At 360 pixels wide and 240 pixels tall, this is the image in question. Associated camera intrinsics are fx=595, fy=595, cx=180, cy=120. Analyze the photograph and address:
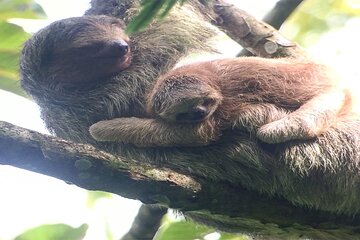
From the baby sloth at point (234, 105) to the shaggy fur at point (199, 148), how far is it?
0.34 ft

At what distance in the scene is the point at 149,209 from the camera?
518 centimetres

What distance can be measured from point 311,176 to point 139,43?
193 cm

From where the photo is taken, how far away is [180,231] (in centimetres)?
541

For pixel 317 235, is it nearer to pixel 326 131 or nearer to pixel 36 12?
pixel 326 131

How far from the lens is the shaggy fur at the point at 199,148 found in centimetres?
400

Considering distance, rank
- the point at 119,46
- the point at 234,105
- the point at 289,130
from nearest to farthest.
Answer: the point at 289,130
the point at 234,105
the point at 119,46

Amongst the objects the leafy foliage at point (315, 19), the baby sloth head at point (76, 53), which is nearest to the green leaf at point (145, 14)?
the baby sloth head at point (76, 53)

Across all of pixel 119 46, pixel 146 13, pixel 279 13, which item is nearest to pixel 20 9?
pixel 119 46

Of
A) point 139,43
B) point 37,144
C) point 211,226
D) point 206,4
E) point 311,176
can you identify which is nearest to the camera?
point 37,144

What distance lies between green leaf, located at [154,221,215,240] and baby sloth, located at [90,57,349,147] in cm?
141

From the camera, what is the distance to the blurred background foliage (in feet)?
16.4

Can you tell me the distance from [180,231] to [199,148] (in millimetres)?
1447

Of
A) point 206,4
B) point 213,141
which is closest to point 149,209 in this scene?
point 213,141

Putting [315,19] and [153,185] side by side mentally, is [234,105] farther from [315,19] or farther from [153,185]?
[315,19]
